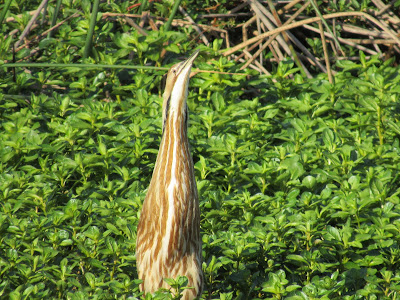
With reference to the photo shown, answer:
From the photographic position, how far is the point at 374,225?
314 cm

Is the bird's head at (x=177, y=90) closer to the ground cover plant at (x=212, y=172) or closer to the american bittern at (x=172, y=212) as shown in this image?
the american bittern at (x=172, y=212)

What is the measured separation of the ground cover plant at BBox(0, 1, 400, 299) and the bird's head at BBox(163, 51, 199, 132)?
46 centimetres

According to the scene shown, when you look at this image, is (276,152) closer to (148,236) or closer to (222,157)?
(222,157)

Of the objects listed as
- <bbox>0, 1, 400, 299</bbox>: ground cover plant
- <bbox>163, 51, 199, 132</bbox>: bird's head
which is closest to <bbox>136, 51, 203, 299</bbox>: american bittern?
<bbox>163, 51, 199, 132</bbox>: bird's head

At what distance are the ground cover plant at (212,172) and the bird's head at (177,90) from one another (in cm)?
46

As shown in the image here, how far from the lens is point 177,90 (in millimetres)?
2613

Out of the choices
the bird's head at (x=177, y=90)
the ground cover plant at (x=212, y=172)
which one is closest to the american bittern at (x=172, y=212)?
the bird's head at (x=177, y=90)

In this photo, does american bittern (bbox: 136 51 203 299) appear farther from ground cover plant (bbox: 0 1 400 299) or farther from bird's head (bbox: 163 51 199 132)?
ground cover plant (bbox: 0 1 400 299)

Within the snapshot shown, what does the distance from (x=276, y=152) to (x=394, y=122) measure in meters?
0.92

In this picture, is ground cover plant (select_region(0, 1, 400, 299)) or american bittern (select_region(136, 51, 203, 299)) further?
ground cover plant (select_region(0, 1, 400, 299))

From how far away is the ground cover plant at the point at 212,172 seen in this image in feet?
9.62

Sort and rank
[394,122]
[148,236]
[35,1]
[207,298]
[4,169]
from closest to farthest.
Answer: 1. [148,236]
2. [207,298]
3. [4,169]
4. [394,122]
5. [35,1]

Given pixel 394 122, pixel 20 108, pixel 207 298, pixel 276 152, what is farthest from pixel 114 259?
pixel 394 122

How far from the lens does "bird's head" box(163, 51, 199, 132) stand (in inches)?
103
